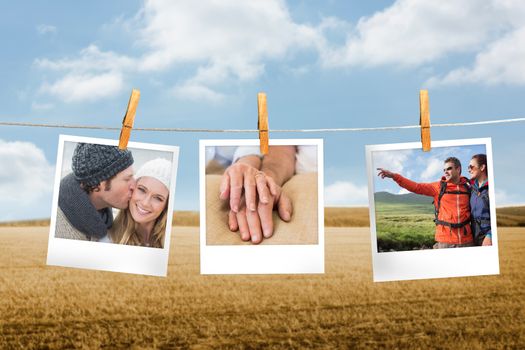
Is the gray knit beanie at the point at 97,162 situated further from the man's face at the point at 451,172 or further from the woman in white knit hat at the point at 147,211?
the man's face at the point at 451,172

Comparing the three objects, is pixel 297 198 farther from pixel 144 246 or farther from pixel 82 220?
pixel 82 220

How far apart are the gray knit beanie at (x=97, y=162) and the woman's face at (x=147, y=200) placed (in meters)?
0.15

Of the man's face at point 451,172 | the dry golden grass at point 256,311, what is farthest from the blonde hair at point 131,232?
the dry golden grass at point 256,311

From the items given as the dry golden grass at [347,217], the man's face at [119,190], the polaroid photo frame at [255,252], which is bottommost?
the polaroid photo frame at [255,252]

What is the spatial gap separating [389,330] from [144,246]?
3316 millimetres

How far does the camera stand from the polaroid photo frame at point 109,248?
2994mm

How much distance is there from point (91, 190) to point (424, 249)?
74.1 inches

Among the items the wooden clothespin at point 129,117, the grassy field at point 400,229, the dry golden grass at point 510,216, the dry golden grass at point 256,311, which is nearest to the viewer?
the wooden clothespin at point 129,117

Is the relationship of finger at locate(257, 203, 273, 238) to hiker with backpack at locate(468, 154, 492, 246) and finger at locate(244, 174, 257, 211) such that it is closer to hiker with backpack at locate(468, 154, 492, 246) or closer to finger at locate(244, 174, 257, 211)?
finger at locate(244, 174, 257, 211)

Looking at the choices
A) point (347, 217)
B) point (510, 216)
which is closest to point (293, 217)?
point (510, 216)

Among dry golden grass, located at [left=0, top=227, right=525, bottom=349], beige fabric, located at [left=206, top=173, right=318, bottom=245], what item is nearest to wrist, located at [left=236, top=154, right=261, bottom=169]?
beige fabric, located at [left=206, top=173, right=318, bottom=245]

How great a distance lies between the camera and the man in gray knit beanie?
3031 mm

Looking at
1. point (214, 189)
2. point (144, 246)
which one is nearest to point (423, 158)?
point (214, 189)

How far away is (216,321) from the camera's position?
229 inches
